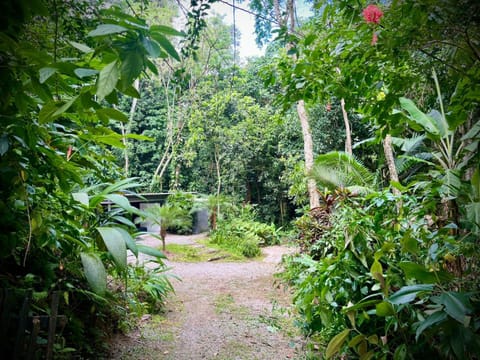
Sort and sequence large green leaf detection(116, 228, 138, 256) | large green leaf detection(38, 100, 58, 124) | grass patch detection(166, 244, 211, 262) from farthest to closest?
grass patch detection(166, 244, 211, 262) → large green leaf detection(116, 228, 138, 256) → large green leaf detection(38, 100, 58, 124)

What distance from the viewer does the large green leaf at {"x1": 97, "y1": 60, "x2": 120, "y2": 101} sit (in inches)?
19.3

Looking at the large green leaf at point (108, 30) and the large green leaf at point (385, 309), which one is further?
the large green leaf at point (385, 309)

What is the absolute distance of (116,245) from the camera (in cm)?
145

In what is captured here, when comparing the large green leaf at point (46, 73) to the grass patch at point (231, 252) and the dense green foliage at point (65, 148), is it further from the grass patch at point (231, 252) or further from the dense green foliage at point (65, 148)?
the grass patch at point (231, 252)

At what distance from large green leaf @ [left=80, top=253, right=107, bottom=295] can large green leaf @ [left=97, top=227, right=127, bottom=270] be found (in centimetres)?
11

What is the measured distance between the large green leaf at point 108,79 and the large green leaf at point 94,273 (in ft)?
3.90

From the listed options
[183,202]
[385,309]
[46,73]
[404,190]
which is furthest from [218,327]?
[183,202]

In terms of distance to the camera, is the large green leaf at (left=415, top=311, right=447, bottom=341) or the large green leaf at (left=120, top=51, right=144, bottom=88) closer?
the large green leaf at (left=120, top=51, right=144, bottom=88)

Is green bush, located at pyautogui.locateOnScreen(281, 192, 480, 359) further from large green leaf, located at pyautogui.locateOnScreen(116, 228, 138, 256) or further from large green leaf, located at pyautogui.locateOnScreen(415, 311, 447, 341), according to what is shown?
large green leaf, located at pyautogui.locateOnScreen(116, 228, 138, 256)

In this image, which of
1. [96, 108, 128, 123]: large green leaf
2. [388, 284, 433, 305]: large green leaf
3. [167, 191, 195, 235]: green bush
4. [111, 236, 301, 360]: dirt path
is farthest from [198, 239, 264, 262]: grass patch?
[96, 108, 128, 123]: large green leaf

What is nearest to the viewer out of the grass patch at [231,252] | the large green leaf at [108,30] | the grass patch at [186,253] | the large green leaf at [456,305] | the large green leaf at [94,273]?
the large green leaf at [108,30]

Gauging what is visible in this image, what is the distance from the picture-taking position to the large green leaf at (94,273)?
1389 millimetres

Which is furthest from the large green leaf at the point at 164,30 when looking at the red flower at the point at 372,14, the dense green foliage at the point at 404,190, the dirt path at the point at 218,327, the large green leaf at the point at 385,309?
the dirt path at the point at 218,327

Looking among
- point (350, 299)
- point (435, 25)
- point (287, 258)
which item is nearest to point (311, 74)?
point (435, 25)
